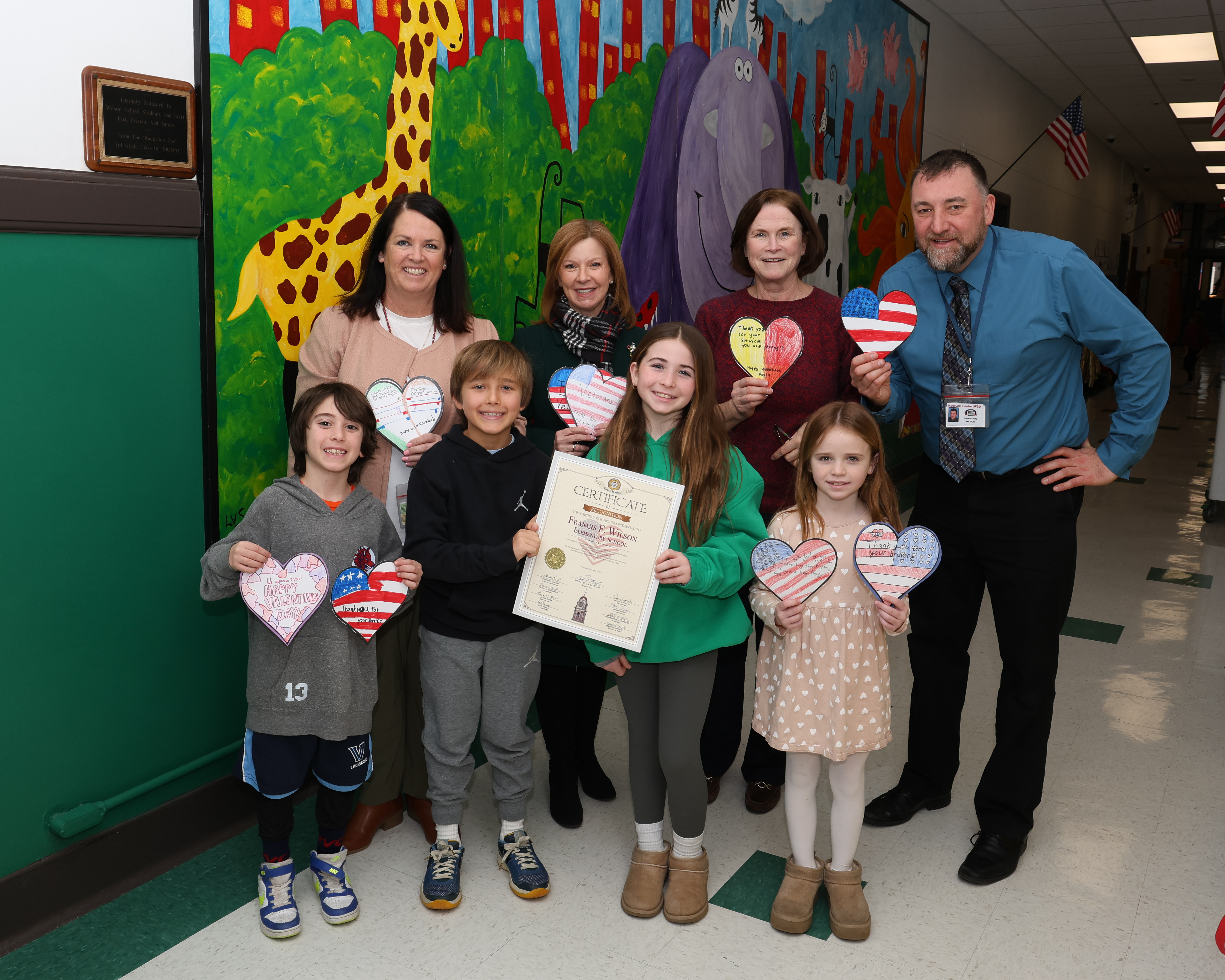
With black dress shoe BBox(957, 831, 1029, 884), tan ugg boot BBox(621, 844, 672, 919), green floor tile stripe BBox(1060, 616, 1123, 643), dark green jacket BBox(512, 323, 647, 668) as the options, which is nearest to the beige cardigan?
dark green jacket BBox(512, 323, 647, 668)

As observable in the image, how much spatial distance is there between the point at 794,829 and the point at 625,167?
8.01 ft

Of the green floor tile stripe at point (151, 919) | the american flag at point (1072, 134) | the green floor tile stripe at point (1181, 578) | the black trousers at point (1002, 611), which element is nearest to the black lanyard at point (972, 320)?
the black trousers at point (1002, 611)

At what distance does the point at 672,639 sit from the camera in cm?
204

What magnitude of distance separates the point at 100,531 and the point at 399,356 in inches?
29.5

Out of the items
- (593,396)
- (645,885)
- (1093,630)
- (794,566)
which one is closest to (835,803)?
(645,885)

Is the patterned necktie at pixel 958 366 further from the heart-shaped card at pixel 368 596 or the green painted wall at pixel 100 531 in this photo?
the green painted wall at pixel 100 531

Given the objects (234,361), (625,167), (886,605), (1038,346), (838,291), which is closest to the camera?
(886,605)

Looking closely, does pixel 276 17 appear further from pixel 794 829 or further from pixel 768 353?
pixel 794 829

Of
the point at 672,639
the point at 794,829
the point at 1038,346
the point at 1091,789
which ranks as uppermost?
the point at 1038,346

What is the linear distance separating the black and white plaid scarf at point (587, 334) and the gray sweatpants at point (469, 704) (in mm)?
668

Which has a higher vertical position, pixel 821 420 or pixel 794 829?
pixel 821 420

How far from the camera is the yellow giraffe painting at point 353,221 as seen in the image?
2.36 meters

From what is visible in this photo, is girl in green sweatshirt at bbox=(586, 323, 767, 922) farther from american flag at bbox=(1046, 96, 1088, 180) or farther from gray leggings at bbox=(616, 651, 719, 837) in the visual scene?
american flag at bbox=(1046, 96, 1088, 180)

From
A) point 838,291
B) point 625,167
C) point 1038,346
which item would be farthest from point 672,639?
point 838,291
